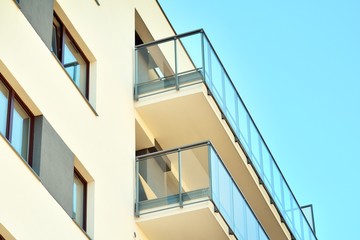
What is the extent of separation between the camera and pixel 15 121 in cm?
1652

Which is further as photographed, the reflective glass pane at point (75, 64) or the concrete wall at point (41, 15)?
the reflective glass pane at point (75, 64)

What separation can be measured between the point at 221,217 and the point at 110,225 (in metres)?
2.37

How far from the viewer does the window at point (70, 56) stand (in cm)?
1870

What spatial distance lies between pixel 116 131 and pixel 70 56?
1.65m

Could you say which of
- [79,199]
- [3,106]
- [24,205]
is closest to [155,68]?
[79,199]

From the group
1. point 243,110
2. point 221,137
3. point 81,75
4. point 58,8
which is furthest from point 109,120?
point 243,110

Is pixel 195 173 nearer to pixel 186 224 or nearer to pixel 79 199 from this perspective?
pixel 186 224

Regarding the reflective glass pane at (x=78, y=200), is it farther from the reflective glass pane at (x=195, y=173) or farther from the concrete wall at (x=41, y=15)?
the concrete wall at (x=41, y=15)

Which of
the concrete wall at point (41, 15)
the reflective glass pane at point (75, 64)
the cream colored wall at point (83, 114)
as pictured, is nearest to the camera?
the cream colored wall at point (83, 114)

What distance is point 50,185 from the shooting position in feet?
54.7

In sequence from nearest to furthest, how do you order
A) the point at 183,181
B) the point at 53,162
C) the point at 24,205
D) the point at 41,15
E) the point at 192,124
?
the point at 24,205
the point at 53,162
the point at 41,15
the point at 183,181
the point at 192,124

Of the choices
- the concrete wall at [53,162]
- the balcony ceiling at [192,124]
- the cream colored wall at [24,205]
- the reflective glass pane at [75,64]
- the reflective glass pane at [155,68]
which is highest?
the reflective glass pane at [155,68]

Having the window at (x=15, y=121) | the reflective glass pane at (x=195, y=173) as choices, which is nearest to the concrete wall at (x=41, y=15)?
the window at (x=15, y=121)

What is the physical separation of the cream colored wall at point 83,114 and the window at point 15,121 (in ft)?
0.44
